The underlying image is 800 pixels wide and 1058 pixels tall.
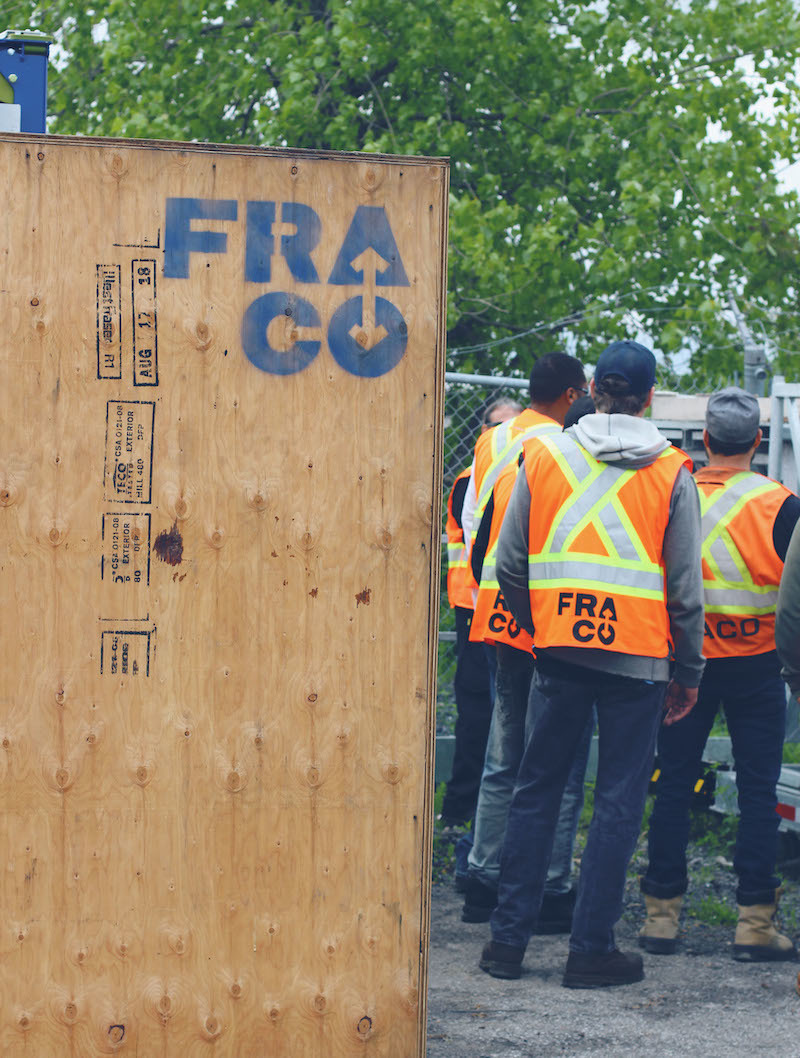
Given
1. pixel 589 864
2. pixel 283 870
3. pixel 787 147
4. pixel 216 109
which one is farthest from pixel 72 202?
pixel 787 147

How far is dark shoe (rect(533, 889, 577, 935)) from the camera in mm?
5458

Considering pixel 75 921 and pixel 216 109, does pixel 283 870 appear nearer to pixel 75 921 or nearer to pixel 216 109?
pixel 75 921

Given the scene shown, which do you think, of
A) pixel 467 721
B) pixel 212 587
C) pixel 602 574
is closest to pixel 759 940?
pixel 602 574

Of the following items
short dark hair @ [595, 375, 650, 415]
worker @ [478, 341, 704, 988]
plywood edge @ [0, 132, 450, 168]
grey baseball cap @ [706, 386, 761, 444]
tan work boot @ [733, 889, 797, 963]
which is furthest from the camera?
grey baseball cap @ [706, 386, 761, 444]

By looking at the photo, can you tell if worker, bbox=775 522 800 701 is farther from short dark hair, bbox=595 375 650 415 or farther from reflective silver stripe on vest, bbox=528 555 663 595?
short dark hair, bbox=595 375 650 415

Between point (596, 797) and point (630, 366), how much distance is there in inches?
59.1

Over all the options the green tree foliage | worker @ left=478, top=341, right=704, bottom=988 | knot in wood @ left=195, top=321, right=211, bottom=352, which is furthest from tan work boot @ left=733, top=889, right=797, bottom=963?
the green tree foliage

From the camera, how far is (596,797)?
4.78m

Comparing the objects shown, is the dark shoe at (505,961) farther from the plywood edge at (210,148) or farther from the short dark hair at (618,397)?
the plywood edge at (210,148)

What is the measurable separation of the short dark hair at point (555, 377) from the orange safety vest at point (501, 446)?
8cm

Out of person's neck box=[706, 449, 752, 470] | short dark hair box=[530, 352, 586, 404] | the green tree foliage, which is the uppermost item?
the green tree foliage

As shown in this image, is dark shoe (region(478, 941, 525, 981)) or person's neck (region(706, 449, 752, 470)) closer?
dark shoe (region(478, 941, 525, 981))

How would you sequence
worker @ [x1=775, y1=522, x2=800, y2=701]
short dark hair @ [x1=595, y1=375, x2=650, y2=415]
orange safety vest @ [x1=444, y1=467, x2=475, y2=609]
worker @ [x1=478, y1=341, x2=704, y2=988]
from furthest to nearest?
orange safety vest @ [x1=444, y1=467, x2=475, y2=609], short dark hair @ [x1=595, y1=375, x2=650, y2=415], worker @ [x1=478, y1=341, x2=704, y2=988], worker @ [x1=775, y1=522, x2=800, y2=701]

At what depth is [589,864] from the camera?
15.6 feet
